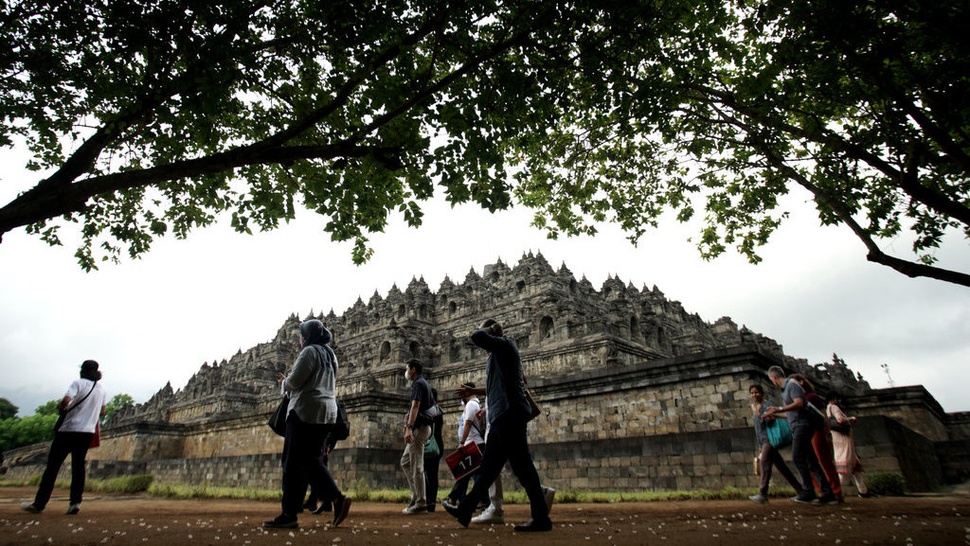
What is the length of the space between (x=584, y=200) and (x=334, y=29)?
738 centimetres

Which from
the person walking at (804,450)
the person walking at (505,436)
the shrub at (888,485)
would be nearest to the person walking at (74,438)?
the person walking at (505,436)

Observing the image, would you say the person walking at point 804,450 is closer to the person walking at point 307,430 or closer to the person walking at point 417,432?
the person walking at point 417,432

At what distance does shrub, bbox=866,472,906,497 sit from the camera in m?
8.11

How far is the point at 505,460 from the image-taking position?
193 inches

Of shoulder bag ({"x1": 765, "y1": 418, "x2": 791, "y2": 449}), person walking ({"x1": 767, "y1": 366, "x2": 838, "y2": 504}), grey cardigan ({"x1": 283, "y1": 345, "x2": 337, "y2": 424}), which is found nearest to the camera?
grey cardigan ({"x1": 283, "y1": 345, "x2": 337, "y2": 424})

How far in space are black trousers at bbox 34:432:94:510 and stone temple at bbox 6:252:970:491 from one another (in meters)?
8.02

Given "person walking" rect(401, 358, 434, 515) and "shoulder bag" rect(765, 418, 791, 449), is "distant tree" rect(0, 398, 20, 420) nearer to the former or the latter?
"person walking" rect(401, 358, 434, 515)

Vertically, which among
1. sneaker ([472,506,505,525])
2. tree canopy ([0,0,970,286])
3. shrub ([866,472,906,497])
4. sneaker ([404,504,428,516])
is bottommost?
shrub ([866,472,906,497])

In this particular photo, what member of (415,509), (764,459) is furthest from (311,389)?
(764,459)

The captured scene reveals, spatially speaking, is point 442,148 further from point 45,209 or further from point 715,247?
point 715,247

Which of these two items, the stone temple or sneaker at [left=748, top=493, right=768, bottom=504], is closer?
sneaker at [left=748, top=493, right=768, bottom=504]

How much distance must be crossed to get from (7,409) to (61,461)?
85.1m

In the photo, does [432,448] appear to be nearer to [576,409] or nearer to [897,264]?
[576,409]

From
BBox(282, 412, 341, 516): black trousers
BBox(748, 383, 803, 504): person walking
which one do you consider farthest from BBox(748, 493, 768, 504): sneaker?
BBox(282, 412, 341, 516): black trousers
